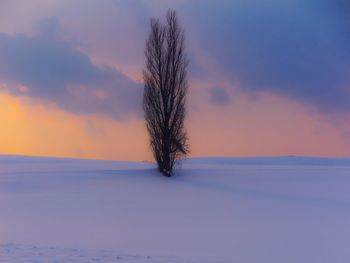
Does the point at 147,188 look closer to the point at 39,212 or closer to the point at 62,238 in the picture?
the point at 39,212

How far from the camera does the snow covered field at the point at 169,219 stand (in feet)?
37.5

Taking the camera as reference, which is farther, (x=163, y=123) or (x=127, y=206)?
(x=163, y=123)

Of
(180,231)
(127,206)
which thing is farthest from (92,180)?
(180,231)

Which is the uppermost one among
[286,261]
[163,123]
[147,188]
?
[163,123]

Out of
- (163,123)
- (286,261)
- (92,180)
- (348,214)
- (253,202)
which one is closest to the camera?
(286,261)

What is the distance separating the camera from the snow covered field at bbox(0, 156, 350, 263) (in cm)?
1142

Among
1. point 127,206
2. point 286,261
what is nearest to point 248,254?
point 286,261

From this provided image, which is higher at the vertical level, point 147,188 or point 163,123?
point 163,123

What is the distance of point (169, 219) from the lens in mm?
16297

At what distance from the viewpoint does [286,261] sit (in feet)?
36.6

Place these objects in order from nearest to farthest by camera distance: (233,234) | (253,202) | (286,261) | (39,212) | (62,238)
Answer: (286,261)
(62,238)
(233,234)
(39,212)
(253,202)

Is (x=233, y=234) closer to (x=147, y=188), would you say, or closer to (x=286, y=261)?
(x=286, y=261)

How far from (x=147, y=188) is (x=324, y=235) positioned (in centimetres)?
1085

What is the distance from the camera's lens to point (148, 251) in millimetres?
11414
